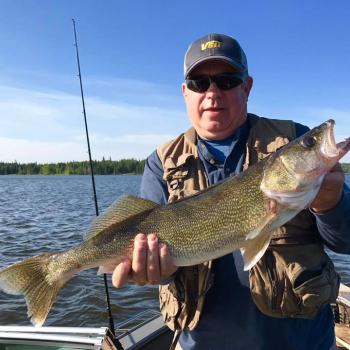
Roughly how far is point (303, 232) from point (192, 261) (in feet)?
2.54

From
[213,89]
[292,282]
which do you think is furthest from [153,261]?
[213,89]

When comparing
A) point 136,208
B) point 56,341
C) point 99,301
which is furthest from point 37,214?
point 136,208

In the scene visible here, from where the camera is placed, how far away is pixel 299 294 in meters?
2.71

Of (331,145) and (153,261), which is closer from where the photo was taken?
(331,145)

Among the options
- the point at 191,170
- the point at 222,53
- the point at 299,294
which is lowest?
the point at 299,294

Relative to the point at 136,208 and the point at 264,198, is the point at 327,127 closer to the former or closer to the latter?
the point at 264,198

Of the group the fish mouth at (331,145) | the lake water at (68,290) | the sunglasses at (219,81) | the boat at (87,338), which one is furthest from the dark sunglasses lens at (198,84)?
the lake water at (68,290)

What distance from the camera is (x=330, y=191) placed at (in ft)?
8.48

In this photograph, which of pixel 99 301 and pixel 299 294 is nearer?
pixel 299 294

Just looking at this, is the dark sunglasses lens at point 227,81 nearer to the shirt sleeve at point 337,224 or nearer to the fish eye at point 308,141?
the fish eye at point 308,141

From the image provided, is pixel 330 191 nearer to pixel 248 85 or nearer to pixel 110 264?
pixel 248 85

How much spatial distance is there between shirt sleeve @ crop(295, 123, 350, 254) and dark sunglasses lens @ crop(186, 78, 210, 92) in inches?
48.0

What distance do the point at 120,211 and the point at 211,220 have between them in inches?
28.0

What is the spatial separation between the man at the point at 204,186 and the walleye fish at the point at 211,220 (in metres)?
0.12
